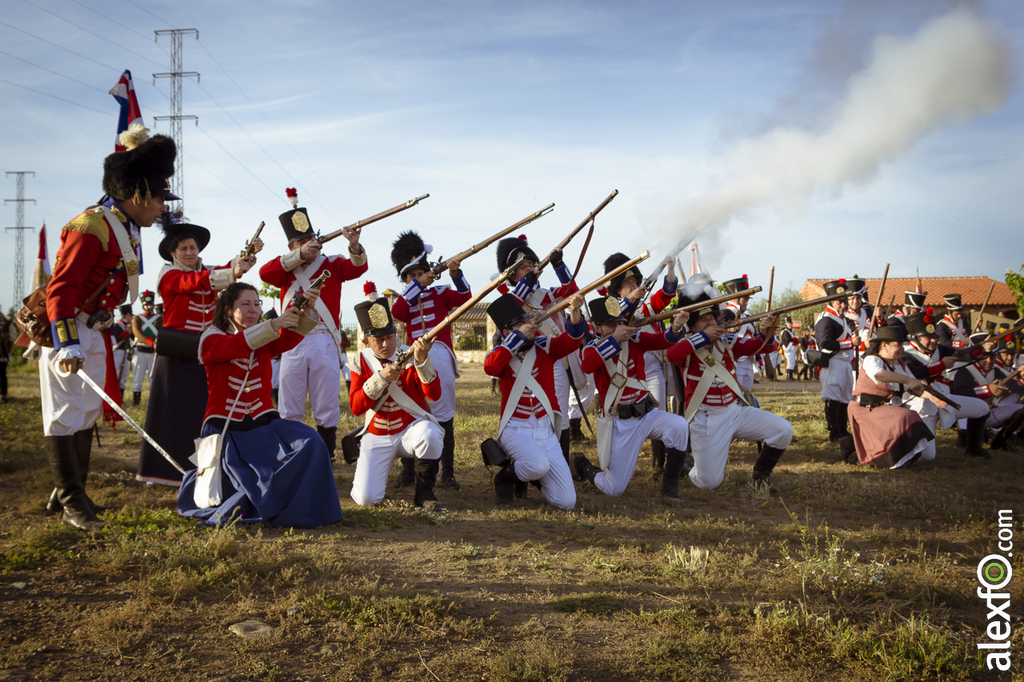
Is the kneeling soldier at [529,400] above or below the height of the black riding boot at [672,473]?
above

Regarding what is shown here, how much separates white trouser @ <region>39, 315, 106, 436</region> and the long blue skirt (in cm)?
87

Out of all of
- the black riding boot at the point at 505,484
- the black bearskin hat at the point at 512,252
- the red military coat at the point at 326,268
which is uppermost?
the black bearskin hat at the point at 512,252

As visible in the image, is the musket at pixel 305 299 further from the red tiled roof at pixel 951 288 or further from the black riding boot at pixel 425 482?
the red tiled roof at pixel 951 288

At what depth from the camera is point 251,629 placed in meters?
3.59

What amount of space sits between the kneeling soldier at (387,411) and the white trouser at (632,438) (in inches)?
68.3

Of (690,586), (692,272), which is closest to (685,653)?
(690,586)

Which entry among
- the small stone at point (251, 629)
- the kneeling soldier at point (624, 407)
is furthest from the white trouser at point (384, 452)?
the small stone at point (251, 629)

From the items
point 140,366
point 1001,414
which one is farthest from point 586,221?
point 140,366

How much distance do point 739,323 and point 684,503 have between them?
6.14 ft

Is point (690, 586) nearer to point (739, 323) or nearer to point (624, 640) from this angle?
point (624, 640)

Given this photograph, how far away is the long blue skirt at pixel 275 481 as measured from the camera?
5.32 meters

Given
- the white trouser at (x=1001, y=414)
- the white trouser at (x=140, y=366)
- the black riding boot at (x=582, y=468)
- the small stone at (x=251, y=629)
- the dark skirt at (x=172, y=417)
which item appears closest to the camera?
the small stone at (x=251, y=629)

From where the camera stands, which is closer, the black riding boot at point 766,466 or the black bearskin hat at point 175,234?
the black bearskin hat at point 175,234

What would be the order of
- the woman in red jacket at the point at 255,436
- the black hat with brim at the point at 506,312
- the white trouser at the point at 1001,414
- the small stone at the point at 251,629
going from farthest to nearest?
the white trouser at the point at 1001,414 < the black hat with brim at the point at 506,312 < the woman in red jacket at the point at 255,436 < the small stone at the point at 251,629
